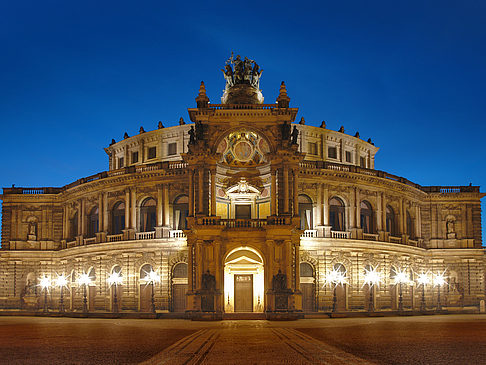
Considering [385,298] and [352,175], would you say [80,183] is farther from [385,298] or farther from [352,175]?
[385,298]

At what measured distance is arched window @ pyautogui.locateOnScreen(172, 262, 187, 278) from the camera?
191ft

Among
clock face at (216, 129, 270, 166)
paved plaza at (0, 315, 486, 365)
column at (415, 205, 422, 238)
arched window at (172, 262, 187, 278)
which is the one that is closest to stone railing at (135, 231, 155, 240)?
arched window at (172, 262, 187, 278)

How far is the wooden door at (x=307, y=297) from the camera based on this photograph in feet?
187

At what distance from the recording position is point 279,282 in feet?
154

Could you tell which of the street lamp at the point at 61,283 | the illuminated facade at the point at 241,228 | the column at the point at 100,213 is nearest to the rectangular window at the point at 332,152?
the illuminated facade at the point at 241,228

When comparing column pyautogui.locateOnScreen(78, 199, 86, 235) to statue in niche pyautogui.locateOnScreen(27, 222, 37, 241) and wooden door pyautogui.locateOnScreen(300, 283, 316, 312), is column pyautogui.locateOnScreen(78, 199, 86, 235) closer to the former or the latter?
statue in niche pyautogui.locateOnScreen(27, 222, 37, 241)

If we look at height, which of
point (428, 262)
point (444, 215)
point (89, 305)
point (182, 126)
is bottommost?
point (89, 305)

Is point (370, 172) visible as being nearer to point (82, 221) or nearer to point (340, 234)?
point (340, 234)

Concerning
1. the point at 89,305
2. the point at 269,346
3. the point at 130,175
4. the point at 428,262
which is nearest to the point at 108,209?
the point at 130,175

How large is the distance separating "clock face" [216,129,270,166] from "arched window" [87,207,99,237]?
18.8m

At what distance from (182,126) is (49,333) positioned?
3958 cm

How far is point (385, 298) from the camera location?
6069cm

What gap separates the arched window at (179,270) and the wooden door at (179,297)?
0.98 metres

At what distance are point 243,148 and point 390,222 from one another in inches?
806
